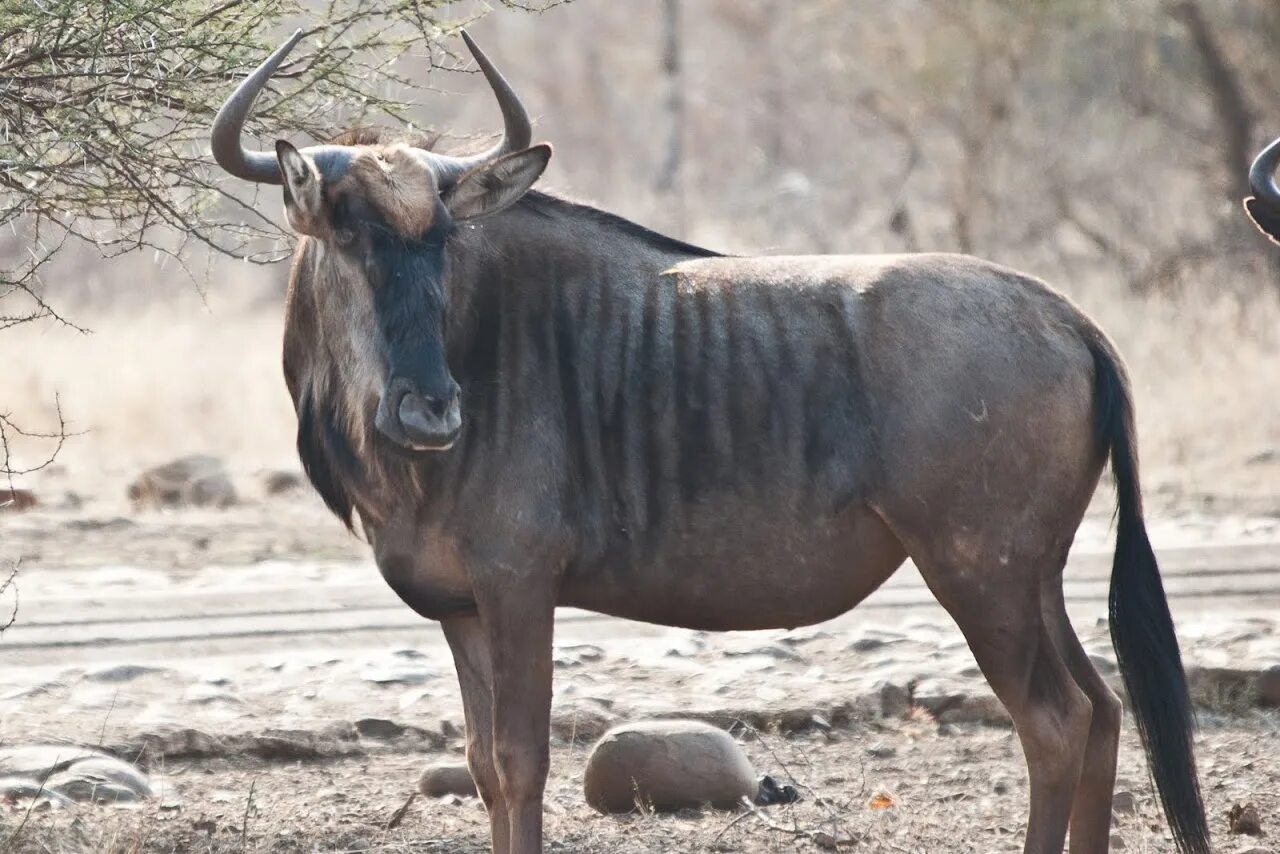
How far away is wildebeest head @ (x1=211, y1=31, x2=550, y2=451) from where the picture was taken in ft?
14.2

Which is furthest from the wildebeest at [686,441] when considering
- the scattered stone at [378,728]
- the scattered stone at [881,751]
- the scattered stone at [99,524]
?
the scattered stone at [99,524]

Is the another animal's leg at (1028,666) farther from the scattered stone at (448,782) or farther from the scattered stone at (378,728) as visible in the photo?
the scattered stone at (378,728)

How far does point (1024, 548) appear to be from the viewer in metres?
4.69

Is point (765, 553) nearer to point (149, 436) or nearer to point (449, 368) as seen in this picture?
point (449, 368)

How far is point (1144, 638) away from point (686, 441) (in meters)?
1.38

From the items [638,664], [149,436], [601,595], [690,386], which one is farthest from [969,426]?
[149,436]

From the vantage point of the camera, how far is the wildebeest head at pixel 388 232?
14.2 ft

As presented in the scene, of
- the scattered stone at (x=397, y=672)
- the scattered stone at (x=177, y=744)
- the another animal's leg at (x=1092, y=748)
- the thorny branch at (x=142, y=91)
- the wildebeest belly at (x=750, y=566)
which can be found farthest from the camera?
the scattered stone at (x=397, y=672)

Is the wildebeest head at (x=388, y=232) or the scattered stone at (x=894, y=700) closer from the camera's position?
the wildebeest head at (x=388, y=232)

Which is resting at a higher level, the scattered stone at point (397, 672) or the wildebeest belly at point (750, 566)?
the wildebeest belly at point (750, 566)

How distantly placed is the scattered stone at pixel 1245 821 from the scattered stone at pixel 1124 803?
345 millimetres

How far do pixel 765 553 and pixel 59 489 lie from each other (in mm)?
9196

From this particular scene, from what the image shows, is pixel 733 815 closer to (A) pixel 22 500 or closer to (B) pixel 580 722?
(B) pixel 580 722

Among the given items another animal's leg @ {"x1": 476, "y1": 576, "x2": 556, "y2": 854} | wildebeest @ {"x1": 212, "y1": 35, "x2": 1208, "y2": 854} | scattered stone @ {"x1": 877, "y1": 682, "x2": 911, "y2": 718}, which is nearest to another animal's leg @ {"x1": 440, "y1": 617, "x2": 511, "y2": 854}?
wildebeest @ {"x1": 212, "y1": 35, "x2": 1208, "y2": 854}
